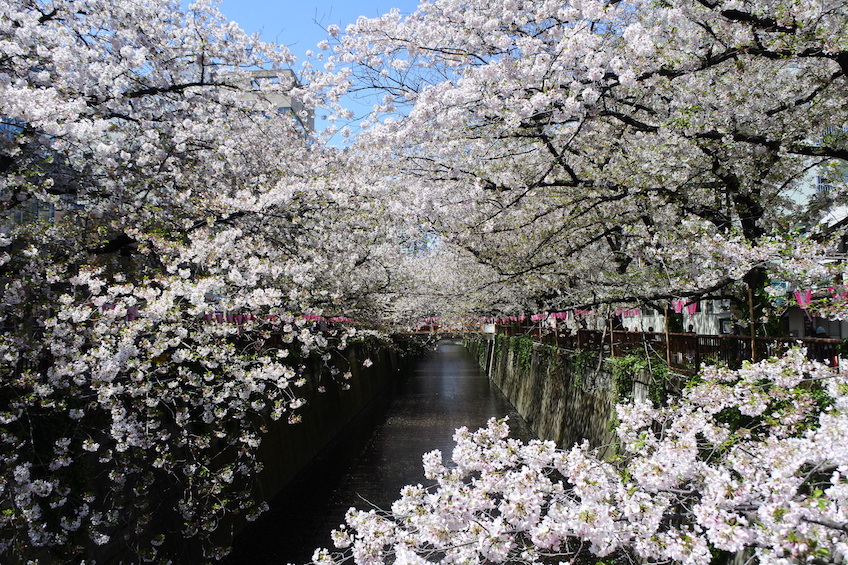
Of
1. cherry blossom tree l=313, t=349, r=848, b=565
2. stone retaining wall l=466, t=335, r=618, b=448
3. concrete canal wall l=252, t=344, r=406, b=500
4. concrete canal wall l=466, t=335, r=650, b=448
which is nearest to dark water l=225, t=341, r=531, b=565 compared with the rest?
concrete canal wall l=252, t=344, r=406, b=500

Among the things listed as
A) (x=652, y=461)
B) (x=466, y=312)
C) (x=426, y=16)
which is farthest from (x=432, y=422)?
(x=652, y=461)

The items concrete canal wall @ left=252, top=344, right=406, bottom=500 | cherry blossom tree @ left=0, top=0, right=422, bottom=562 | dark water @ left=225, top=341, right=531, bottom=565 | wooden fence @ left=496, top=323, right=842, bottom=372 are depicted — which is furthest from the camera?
concrete canal wall @ left=252, top=344, right=406, bottom=500

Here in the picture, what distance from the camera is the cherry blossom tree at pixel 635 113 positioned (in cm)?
614

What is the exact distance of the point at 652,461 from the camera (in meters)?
4.07

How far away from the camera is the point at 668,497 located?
418cm

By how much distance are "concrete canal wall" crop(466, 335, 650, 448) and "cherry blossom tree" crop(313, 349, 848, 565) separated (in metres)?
5.17

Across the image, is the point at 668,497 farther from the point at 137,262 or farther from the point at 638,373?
the point at 137,262

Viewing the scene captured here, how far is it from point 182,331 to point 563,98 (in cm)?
475

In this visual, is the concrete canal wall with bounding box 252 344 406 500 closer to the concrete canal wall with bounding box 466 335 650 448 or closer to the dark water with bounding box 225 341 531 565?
the dark water with bounding box 225 341 531 565

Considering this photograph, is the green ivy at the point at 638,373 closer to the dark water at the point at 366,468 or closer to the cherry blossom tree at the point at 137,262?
the dark water at the point at 366,468

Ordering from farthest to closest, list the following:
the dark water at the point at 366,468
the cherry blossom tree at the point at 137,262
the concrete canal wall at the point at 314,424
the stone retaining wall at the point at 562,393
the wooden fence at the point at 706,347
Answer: the concrete canal wall at the point at 314,424 < the stone retaining wall at the point at 562,393 < the dark water at the point at 366,468 < the wooden fence at the point at 706,347 < the cherry blossom tree at the point at 137,262

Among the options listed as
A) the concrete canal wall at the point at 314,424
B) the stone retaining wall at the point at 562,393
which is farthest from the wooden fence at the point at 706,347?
the concrete canal wall at the point at 314,424

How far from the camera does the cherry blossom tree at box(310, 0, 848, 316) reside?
6.14 meters

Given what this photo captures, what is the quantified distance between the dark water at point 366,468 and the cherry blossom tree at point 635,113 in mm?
4625
